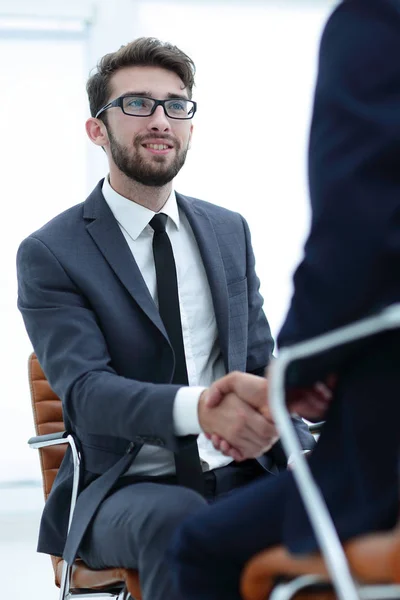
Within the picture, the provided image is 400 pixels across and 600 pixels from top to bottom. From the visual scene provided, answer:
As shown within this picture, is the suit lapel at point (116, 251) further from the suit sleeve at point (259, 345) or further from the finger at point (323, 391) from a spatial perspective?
the finger at point (323, 391)

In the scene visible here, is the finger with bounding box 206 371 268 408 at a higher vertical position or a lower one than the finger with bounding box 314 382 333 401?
lower

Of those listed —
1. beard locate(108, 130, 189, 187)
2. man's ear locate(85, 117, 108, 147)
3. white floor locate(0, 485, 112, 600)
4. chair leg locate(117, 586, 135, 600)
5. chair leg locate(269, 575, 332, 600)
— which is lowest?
white floor locate(0, 485, 112, 600)

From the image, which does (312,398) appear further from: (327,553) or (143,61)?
(143,61)

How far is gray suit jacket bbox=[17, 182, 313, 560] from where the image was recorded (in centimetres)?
206

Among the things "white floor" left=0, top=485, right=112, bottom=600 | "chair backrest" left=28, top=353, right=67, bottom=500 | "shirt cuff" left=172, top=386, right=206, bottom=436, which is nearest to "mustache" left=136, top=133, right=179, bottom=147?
"chair backrest" left=28, top=353, right=67, bottom=500

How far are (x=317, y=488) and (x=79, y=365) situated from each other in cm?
105

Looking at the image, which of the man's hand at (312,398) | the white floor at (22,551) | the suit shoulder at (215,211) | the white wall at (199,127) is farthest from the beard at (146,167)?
the white wall at (199,127)

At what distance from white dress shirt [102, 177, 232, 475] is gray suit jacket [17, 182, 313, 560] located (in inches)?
1.7

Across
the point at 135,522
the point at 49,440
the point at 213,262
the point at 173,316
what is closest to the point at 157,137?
the point at 213,262

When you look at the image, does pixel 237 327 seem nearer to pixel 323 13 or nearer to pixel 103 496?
pixel 103 496

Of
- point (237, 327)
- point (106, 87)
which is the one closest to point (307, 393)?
point (237, 327)

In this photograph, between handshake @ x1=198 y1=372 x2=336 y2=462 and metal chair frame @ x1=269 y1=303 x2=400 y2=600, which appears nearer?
metal chair frame @ x1=269 y1=303 x2=400 y2=600

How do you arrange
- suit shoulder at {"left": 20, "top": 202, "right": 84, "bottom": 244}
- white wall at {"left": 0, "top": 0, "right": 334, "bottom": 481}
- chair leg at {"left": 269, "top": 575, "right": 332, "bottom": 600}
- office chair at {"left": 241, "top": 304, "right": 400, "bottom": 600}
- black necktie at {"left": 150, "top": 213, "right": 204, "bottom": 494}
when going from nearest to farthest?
office chair at {"left": 241, "top": 304, "right": 400, "bottom": 600}, chair leg at {"left": 269, "top": 575, "right": 332, "bottom": 600}, black necktie at {"left": 150, "top": 213, "right": 204, "bottom": 494}, suit shoulder at {"left": 20, "top": 202, "right": 84, "bottom": 244}, white wall at {"left": 0, "top": 0, "right": 334, "bottom": 481}

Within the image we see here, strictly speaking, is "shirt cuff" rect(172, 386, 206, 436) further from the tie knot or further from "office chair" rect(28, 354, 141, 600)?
the tie knot
